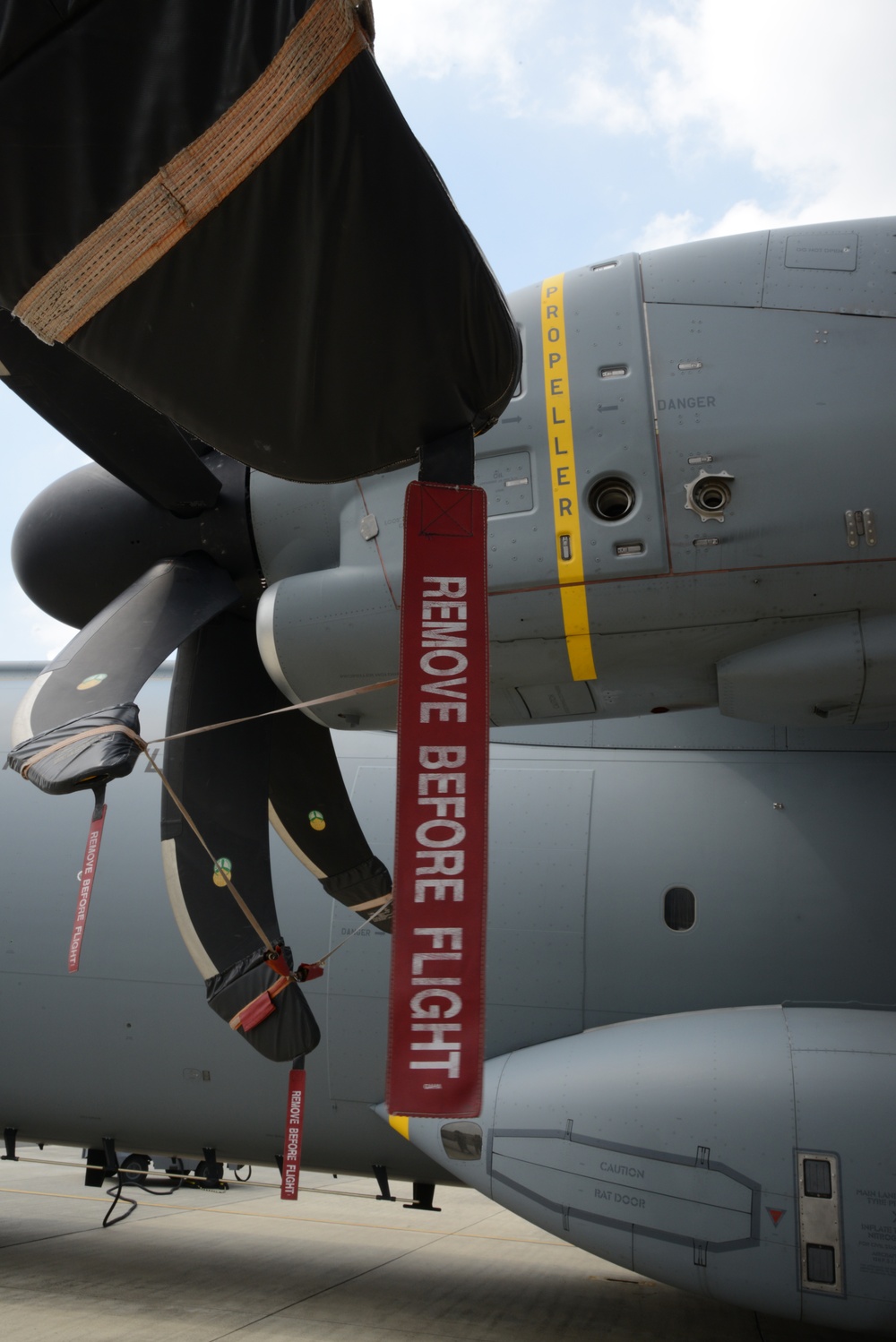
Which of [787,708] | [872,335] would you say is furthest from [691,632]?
[872,335]

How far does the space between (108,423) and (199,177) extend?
102 inches


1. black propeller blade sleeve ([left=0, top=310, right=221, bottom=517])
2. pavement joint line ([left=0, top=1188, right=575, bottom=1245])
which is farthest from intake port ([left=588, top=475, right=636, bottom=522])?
pavement joint line ([left=0, top=1188, right=575, bottom=1245])

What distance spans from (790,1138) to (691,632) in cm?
269

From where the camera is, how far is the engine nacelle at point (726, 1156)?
196 inches

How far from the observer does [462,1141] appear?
5789 mm

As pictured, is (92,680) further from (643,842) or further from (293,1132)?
(643,842)

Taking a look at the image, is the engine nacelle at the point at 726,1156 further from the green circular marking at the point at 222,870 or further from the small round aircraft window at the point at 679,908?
the green circular marking at the point at 222,870

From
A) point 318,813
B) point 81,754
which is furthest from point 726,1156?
point 81,754

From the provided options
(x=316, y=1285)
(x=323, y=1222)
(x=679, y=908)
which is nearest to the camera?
(x=679, y=908)

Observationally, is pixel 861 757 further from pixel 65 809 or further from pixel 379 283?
pixel 65 809

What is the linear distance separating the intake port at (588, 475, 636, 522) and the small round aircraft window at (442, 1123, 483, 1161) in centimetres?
355

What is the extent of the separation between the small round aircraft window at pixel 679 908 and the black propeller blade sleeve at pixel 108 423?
3563mm

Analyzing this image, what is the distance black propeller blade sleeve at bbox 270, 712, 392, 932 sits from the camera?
5840mm

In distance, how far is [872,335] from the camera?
4023mm
